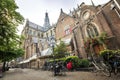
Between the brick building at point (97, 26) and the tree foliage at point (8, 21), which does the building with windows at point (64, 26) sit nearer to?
the brick building at point (97, 26)

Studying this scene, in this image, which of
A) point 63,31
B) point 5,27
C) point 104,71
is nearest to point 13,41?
point 5,27

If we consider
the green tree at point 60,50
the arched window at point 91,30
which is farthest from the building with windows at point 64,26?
the arched window at point 91,30

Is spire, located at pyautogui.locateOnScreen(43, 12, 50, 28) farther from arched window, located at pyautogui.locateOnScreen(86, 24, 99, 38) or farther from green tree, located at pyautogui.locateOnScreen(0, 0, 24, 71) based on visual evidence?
green tree, located at pyautogui.locateOnScreen(0, 0, 24, 71)

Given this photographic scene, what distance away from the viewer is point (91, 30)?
1755 centimetres

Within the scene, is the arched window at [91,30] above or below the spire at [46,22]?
below

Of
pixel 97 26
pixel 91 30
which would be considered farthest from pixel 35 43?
pixel 97 26

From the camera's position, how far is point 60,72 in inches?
409

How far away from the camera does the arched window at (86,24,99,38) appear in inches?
666

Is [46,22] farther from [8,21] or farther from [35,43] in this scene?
[8,21]

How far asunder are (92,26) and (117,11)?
14.6 ft

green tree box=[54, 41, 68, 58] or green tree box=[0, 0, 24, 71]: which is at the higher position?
green tree box=[0, 0, 24, 71]

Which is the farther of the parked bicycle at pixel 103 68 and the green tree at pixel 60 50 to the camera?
the green tree at pixel 60 50

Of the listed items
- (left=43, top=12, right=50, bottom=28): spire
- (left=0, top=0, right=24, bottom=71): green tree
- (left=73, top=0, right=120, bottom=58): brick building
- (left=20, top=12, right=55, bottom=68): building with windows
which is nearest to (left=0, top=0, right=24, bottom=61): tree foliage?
(left=0, top=0, right=24, bottom=71): green tree

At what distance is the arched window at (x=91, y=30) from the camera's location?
16908mm
